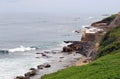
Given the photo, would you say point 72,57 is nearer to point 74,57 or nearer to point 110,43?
point 74,57

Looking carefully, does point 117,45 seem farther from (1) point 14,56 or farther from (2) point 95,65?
(1) point 14,56

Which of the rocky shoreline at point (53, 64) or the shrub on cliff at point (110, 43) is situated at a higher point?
the shrub on cliff at point (110, 43)

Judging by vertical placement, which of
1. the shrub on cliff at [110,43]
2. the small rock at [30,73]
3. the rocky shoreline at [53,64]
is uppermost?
the shrub on cliff at [110,43]

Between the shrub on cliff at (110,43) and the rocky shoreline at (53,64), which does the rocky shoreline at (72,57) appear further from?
the shrub on cliff at (110,43)

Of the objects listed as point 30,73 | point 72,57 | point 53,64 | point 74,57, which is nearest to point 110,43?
point 30,73

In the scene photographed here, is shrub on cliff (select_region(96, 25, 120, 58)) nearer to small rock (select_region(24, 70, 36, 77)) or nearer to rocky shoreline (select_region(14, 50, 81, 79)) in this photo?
rocky shoreline (select_region(14, 50, 81, 79))

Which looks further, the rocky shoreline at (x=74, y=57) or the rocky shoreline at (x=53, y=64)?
the rocky shoreline at (x=74, y=57)

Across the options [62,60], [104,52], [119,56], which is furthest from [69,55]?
[119,56]

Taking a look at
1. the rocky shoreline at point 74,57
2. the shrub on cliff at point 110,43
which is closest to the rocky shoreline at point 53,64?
the rocky shoreline at point 74,57

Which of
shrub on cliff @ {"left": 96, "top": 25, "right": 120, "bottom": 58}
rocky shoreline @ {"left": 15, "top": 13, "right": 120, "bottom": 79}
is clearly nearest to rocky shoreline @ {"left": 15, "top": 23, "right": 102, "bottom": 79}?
rocky shoreline @ {"left": 15, "top": 13, "right": 120, "bottom": 79}

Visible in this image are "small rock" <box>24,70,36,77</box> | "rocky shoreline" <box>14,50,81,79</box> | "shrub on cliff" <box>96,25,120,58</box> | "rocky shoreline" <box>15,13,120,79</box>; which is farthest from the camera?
"rocky shoreline" <box>15,13,120,79</box>

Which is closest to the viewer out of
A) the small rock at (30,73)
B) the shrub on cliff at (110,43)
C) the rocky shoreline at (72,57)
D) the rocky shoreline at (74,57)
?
the shrub on cliff at (110,43)

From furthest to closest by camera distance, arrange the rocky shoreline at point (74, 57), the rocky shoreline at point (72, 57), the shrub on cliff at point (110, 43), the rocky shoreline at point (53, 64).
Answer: the rocky shoreline at point (74, 57), the rocky shoreline at point (72, 57), the rocky shoreline at point (53, 64), the shrub on cliff at point (110, 43)

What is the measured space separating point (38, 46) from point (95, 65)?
56496 mm
